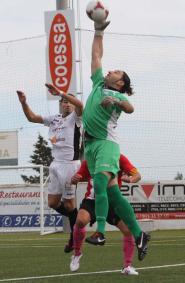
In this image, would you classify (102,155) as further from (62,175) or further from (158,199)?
(158,199)

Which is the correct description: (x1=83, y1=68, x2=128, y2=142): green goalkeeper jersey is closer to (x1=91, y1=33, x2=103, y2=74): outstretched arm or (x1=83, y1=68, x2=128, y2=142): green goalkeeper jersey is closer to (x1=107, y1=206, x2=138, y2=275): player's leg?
(x1=91, y1=33, x2=103, y2=74): outstretched arm

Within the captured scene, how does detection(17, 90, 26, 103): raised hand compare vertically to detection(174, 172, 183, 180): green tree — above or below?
above

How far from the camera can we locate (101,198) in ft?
25.0

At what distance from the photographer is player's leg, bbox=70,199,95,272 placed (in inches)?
324

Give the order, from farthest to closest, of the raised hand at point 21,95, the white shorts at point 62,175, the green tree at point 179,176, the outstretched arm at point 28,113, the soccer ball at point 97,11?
the green tree at point 179,176, the white shorts at point 62,175, the outstretched arm at point 28,113, the raised hand at point 21,95, the soccer ball at point 97,11

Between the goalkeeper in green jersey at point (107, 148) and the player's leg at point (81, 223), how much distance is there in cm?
37

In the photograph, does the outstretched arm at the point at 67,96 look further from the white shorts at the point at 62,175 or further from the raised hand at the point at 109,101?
the white shorts at the point at 62,175

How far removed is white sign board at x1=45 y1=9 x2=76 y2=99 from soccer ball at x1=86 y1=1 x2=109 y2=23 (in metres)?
13.0

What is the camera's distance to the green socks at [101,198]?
7.59 metres

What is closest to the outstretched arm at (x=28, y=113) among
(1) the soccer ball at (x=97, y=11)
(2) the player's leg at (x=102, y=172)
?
(1) the soccer ball at (x=97, y=11)

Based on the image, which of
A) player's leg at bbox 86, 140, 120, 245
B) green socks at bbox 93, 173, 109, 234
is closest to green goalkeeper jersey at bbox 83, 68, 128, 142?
player's leg at bbox 86, 140, 120, 245

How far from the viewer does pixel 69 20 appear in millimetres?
21766

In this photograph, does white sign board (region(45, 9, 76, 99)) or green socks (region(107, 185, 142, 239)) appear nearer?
green socks (region(107, 185, 142, 239))

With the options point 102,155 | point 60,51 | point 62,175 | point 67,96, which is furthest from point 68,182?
point 60,51
